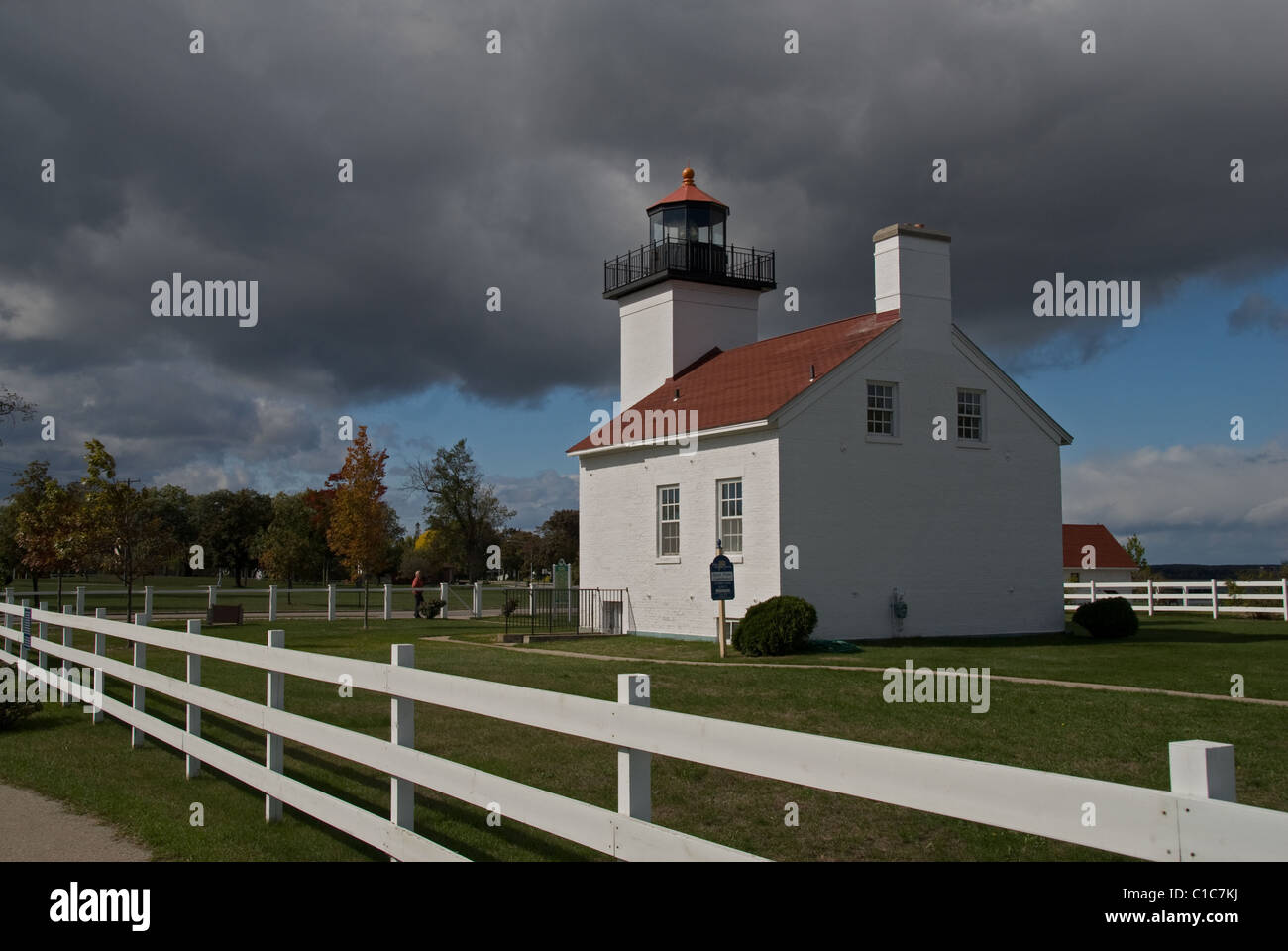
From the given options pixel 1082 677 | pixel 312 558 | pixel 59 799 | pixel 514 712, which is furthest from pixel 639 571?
pixel 312 558

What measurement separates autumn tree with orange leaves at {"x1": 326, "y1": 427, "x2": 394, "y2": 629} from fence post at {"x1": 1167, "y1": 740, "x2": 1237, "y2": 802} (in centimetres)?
3671

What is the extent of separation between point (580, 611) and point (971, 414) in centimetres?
1130

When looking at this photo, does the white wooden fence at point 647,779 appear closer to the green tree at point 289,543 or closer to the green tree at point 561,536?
the green tree at point 289,543

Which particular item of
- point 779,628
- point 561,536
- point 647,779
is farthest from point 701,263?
point 561,536

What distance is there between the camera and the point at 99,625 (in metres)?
11.7

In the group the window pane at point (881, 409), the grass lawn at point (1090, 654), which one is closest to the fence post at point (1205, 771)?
the grass lawn at point (1090, 654)

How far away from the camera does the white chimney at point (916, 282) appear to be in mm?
24938

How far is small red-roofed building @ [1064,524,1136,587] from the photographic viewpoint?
53.9 metres

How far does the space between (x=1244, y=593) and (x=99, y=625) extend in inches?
1357

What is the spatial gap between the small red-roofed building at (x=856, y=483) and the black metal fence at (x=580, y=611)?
0.39 metres

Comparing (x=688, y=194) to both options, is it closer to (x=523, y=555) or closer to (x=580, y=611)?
(x=580, y=611)

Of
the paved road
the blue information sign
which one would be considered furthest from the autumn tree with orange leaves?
the paved road

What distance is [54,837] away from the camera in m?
7.29

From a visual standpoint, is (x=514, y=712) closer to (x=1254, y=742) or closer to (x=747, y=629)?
(x=1254, y=742)
